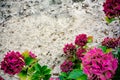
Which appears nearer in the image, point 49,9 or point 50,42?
point 50,42

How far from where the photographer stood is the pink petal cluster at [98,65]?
59.6 inches

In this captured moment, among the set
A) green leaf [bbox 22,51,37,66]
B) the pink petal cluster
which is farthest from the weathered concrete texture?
the pink petal cluster

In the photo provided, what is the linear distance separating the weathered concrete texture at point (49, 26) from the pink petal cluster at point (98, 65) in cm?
180

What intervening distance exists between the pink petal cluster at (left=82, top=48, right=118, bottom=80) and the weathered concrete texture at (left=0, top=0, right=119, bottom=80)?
1.80m

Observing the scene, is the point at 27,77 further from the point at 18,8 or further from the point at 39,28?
the point at 18,8

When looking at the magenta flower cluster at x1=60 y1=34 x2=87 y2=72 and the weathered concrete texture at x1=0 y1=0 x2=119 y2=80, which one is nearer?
the magenta flower cluster at x1=60 y1=34 x2=87 y2=72

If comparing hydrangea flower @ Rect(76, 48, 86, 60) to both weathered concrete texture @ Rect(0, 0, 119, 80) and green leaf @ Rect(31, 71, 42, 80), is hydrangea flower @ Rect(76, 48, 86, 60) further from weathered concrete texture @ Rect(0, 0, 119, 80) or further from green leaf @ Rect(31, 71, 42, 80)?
green leaf @ Rect(31, 71, 42, 80)

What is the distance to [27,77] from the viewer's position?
2.40m

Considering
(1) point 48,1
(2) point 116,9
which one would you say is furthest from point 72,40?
(2) point 116,9

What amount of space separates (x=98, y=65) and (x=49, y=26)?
7.86 feet

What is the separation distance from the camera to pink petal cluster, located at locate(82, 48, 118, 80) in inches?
59.6

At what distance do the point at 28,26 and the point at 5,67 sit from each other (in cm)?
171

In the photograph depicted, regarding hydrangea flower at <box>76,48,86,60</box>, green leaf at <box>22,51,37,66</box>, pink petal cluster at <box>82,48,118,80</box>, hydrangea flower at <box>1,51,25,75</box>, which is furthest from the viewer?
hydrangea flower at <box>76,48,86,60</box>

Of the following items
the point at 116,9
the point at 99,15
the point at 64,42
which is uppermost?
the point at 116,9
